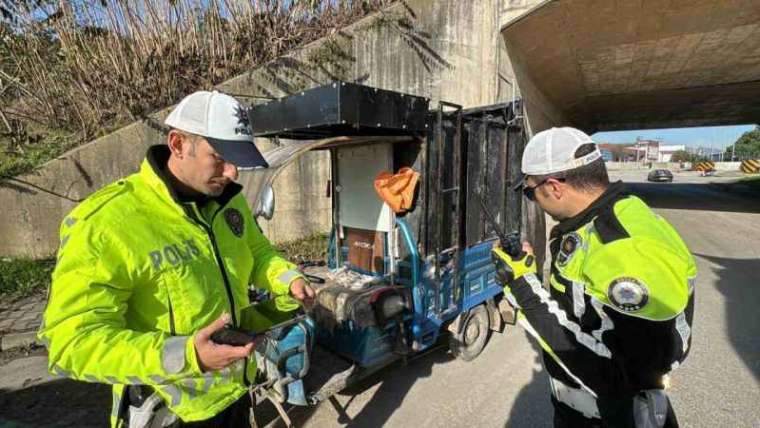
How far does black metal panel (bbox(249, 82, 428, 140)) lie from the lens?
9.46ft

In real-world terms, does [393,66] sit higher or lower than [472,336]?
higher

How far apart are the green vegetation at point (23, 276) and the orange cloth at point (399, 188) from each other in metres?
5.65

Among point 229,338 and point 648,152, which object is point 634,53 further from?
point 648,152

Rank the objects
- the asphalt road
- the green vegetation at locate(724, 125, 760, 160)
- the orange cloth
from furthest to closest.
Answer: the green vegetation at locate(724, 125, 760, 160)
the orange cloth
the asphalt road

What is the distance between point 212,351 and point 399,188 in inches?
106

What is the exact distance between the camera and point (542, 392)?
3.53 metres

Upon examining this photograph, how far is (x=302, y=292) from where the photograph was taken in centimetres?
203

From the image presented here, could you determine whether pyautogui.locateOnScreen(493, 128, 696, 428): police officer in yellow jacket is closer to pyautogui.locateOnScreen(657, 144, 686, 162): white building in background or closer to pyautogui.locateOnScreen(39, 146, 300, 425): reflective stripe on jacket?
pyautogui.locateOnScreen(39, 146, 300, 425): reflective stripe on jacket

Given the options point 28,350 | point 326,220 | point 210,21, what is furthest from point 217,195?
point 210,21

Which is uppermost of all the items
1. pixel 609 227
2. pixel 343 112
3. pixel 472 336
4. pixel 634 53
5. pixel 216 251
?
pixel 634 53

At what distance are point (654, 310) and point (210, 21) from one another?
9.05 metres

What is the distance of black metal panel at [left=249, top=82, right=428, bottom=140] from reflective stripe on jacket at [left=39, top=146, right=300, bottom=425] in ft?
4.24

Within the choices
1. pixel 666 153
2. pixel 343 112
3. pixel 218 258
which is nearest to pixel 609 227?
pixel 218 258

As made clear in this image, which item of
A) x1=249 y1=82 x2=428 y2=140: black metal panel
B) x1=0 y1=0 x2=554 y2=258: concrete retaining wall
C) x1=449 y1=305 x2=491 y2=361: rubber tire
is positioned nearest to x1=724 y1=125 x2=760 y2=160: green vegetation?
x1=0 y1=0 x2=554 y2=258: concrete retaining wall
